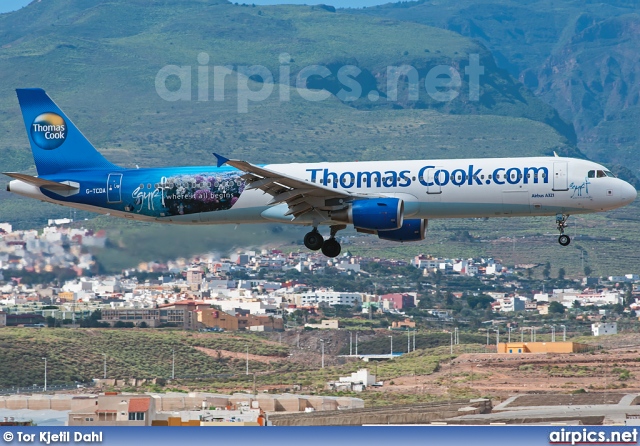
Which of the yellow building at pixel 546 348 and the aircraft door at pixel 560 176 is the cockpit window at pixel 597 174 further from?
the yellow building at pixel 546 348

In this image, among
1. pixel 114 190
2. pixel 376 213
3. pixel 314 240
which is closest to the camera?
pixel 376 213

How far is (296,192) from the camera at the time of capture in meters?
57.4

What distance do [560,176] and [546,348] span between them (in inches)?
1714

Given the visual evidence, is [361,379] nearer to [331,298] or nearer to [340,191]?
[340,191]

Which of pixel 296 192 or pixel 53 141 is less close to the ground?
pixel 53 141

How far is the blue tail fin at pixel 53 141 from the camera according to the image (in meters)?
62.9

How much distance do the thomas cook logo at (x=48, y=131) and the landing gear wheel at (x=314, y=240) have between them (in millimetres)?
12906

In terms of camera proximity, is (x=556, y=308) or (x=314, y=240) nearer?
(x=314, y=240)

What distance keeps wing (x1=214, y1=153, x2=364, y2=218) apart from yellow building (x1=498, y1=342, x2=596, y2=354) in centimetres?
4358

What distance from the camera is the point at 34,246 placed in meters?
91.4

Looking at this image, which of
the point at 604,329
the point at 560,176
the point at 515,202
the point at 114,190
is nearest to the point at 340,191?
the point at 515,202

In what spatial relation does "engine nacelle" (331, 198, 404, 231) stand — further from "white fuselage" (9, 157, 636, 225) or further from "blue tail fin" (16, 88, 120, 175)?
"blue tail fin" (16, 88, 120, 175)

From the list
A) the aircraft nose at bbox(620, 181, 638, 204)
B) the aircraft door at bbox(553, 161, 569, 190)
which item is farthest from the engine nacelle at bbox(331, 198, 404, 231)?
the aircraft nose at bbox(620, 181, 638, 204)

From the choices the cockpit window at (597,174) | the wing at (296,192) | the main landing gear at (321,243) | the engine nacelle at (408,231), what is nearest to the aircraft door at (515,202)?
the cockpit window at (597,174)
